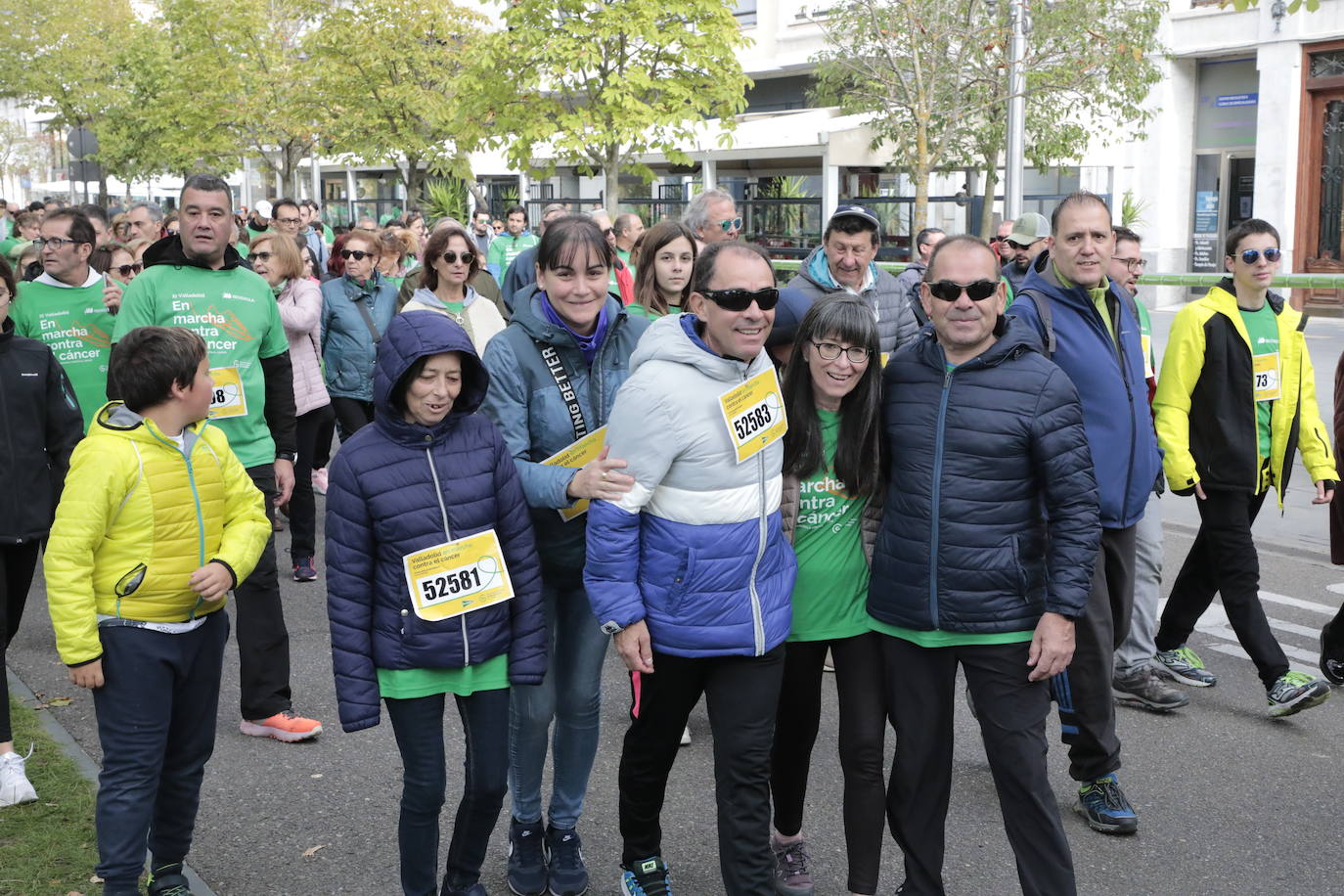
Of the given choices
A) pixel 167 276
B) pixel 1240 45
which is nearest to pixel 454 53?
pixel 1240 45

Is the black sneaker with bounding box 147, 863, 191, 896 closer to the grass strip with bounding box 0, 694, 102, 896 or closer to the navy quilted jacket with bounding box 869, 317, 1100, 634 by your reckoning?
the grass strip with bounding box 0, 694, 102, 896

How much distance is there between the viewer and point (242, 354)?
18.1 ft

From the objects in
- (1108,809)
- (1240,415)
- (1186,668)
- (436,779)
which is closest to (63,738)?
(436,779)

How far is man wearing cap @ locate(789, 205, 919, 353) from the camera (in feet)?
18.3

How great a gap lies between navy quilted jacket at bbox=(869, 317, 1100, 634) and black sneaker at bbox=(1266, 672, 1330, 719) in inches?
101

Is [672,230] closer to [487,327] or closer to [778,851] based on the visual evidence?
[487,327]

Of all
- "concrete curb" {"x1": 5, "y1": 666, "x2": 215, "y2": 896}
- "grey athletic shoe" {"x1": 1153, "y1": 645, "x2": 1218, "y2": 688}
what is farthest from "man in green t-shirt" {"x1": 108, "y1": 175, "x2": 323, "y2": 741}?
"grey athletic shoe" {"x1": 1153, "y1": 645, "x2": 1218, "y2": 688}

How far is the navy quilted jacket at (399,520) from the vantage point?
11.9 ft

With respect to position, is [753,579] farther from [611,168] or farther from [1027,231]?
[611,168]

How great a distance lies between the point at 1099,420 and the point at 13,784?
3.91 metres

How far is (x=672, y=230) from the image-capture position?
238 inches

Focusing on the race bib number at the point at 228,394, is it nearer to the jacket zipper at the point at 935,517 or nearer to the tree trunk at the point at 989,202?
the jacket zipper at the point at 935,517

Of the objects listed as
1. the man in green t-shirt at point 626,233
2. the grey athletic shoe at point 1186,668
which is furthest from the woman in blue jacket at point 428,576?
the man in green t-shirt at point 626,233

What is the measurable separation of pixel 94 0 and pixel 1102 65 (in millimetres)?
33066
